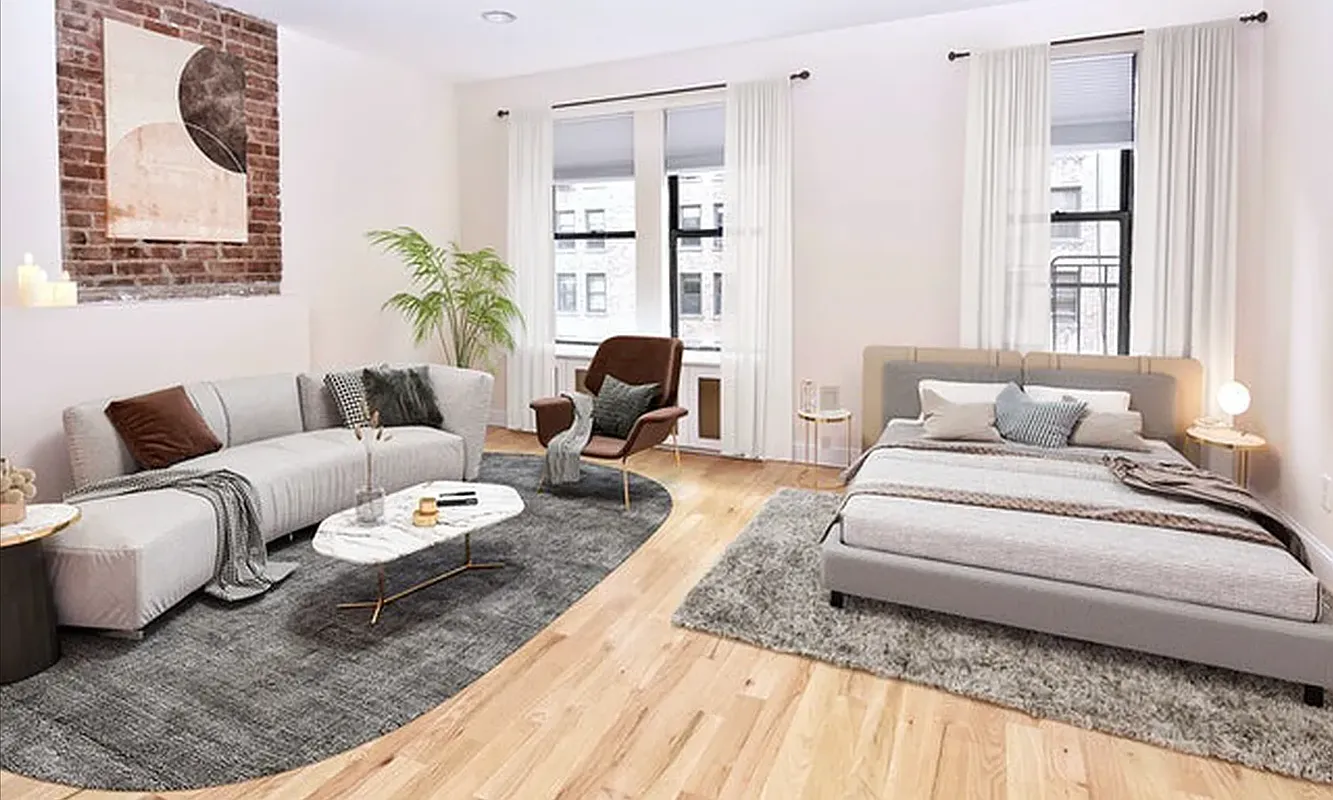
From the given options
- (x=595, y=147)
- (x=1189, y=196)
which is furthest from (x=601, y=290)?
(x=1189, y=196)

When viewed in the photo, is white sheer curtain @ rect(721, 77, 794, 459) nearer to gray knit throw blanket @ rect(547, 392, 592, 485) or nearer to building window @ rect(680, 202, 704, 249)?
building window @ rect(680, 202, 704, 249)

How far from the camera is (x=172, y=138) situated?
441 cm

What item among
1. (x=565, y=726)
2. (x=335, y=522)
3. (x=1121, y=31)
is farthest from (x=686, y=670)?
(x=1121, y=31)

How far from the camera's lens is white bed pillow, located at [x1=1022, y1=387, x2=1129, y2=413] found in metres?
4.30

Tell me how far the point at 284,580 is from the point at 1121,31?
200 inches

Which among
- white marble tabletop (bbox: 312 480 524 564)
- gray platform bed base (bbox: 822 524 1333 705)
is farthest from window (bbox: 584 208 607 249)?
gray platform bed base (bbox: 822 524 1333 705)

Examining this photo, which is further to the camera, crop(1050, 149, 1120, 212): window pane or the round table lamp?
crop(1050, 149, 1120, 212): window pane

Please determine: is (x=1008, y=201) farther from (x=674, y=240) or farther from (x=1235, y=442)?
(x=674, y=240)

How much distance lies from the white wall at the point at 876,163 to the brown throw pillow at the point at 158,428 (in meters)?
3.59

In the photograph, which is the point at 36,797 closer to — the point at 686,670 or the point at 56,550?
the point at 56,550

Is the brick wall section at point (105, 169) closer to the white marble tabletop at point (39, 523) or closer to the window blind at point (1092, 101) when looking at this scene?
the white marble tabletop at point (39, 523)

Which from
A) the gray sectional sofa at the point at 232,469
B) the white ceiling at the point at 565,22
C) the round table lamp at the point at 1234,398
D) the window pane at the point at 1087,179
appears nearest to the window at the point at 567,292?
the white ceiling at the point at 565,22

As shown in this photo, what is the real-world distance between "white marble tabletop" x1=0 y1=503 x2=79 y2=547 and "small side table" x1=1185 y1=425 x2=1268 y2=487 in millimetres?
4783

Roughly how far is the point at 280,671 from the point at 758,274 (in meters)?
3.85
